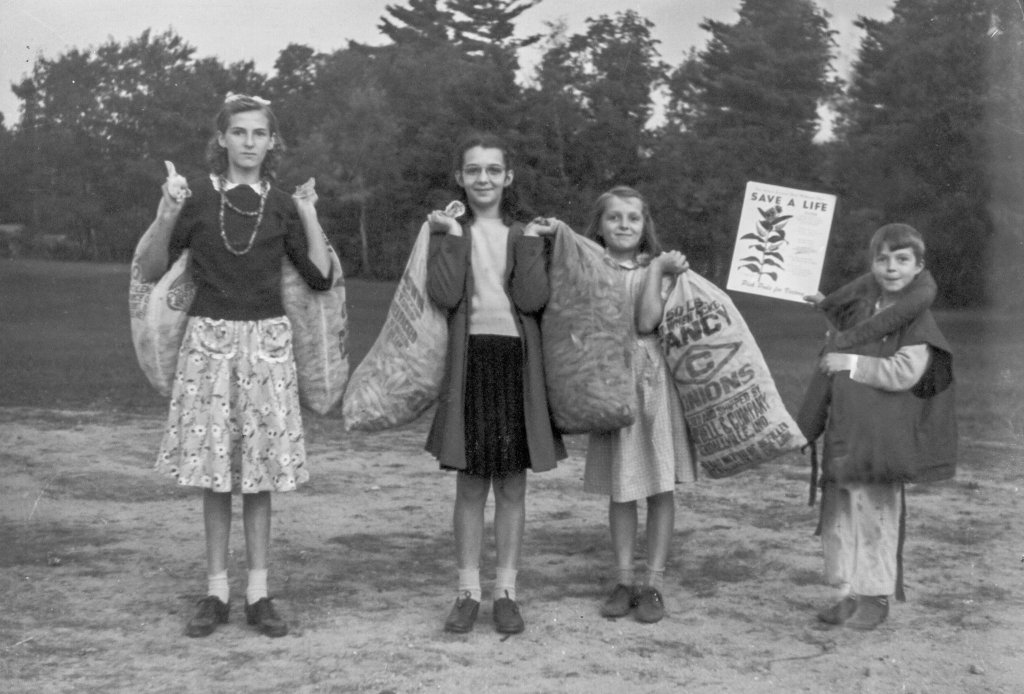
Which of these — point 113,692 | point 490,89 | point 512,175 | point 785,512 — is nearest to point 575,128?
point 490,89

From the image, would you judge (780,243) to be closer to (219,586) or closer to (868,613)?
(868,613)

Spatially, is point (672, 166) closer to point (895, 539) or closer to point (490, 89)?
point (490, 89)

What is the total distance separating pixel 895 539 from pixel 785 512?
1.71m

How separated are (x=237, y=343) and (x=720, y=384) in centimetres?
159

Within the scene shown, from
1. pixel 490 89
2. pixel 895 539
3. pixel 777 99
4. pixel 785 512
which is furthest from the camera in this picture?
pixel 777 99

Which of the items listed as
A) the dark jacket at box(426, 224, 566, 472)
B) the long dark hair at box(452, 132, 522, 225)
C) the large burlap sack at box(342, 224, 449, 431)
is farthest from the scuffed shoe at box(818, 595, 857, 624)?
the long dark hair at box(452, 132, 522, 225)

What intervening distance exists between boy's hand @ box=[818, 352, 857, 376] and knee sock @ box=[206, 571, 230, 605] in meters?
2.08

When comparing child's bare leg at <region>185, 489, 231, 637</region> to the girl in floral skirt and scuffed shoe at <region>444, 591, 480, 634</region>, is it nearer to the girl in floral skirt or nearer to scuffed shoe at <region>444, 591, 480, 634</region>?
the girl in floral skirt

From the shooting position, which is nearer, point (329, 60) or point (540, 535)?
point (540, 535)

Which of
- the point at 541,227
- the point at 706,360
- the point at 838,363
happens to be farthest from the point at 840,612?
the point at 541,227

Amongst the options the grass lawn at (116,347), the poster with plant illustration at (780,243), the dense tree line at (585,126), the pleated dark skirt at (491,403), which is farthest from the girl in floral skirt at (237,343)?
the dense tree line at (585,126)

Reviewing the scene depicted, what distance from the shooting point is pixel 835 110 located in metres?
9.39

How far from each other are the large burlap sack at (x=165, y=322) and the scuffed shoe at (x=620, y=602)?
1.63 m

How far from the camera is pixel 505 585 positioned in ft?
11.9
